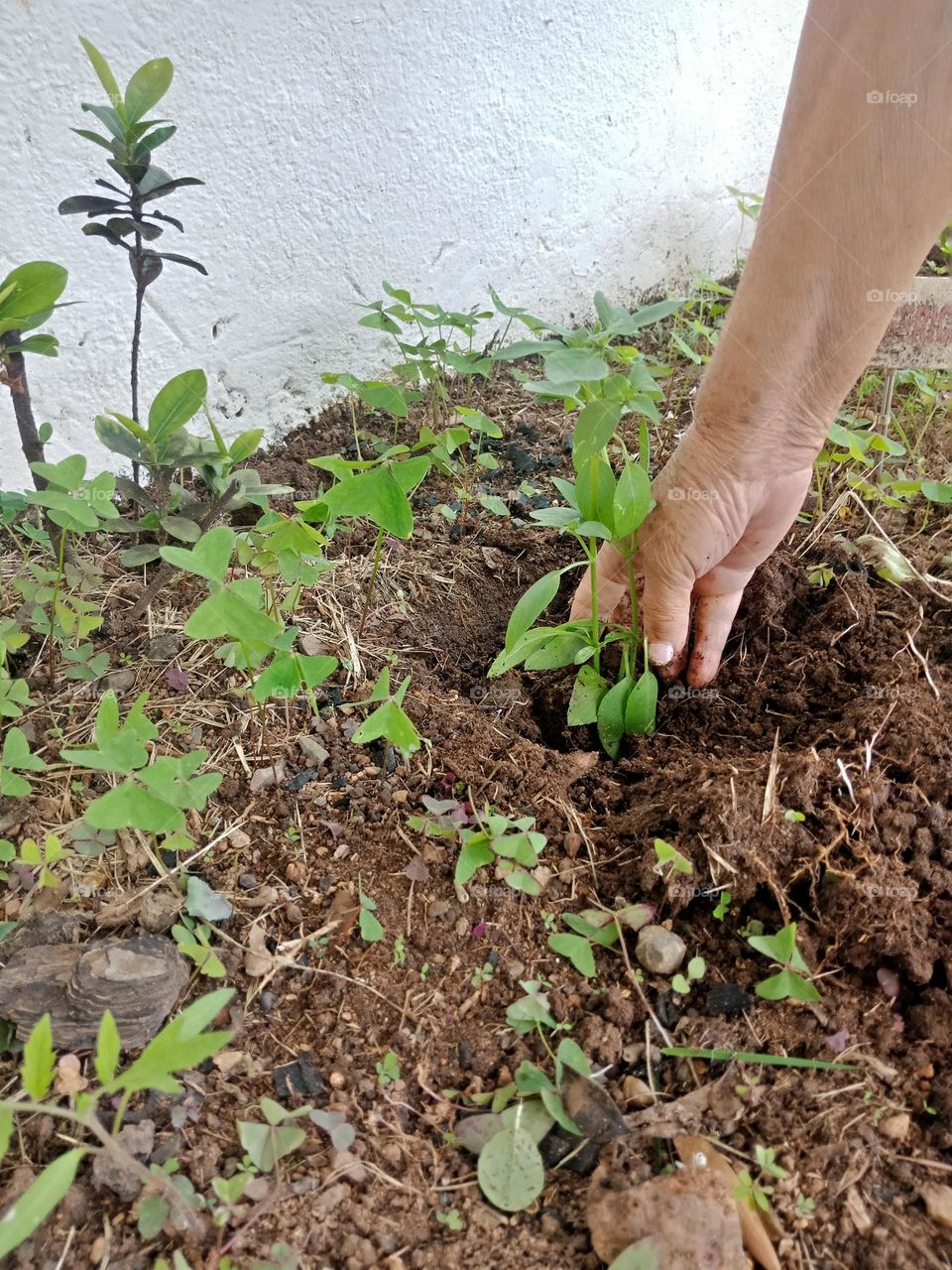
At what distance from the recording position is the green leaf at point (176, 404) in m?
1.34

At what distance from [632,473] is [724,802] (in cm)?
47

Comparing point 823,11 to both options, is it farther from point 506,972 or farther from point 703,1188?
point 703,1188

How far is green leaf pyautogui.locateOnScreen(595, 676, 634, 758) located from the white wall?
1092mm

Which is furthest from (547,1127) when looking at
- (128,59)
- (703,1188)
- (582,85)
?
(582,85)

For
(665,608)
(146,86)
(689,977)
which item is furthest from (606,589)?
(146,86)

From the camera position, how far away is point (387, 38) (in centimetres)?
185

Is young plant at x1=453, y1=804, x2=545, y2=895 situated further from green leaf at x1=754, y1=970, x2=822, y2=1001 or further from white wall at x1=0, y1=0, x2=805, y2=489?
white wall at x1=0, y1=0, x2=805, y2=489

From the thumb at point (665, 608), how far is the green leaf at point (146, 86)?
39.2 inches

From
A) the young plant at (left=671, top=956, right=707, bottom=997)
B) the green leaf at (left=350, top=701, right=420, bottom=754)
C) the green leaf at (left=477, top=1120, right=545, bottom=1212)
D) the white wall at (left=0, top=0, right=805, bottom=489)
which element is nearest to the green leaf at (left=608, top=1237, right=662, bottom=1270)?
the green leaf at (left=477, top=1120, right=545, bottom=1212)

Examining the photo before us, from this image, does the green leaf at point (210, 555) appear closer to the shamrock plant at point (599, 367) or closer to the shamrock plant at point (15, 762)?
the shamrock plant at point (15, 762)

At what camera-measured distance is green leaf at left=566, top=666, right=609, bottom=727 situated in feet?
4.72

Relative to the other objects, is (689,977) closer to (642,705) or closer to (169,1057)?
(642,705)

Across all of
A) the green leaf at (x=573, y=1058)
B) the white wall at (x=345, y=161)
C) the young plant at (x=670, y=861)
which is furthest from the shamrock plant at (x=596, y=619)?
the white wall at (x=345, y=161)

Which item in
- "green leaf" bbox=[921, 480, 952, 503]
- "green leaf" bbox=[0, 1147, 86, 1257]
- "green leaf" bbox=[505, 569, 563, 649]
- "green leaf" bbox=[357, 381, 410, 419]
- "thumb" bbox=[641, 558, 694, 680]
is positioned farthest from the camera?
"green leaf" bbox=[921, 480, 952, 503]
